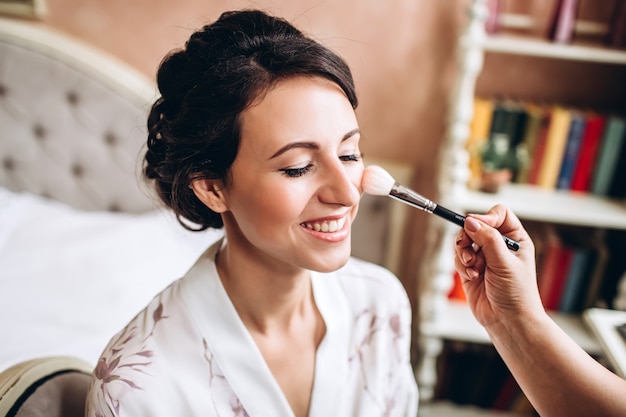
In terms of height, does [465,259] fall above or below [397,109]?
below

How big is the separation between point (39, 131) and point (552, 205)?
5.61ft

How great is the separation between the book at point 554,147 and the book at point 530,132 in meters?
0.03

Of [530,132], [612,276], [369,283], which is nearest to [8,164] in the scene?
[369,283]

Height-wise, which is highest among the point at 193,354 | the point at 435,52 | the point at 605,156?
the point at 435,52

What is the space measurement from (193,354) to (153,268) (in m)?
0.63

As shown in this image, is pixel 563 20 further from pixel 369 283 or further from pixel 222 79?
pixel 222 79

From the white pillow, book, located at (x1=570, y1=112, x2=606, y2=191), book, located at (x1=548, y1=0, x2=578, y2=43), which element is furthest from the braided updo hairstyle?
book, located at (x1=570, y1=112, x2=606, y2=191)

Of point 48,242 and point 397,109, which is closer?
point 48,242

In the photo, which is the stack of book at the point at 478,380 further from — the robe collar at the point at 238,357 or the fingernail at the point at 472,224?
the fingernail at the point at 472,224

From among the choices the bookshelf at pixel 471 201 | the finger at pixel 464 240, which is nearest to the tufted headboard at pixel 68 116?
the bookshelf at pixel 471 201

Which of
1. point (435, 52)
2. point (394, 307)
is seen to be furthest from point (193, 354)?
point (435, 52)

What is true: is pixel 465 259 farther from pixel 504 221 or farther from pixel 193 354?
pixel 193 354

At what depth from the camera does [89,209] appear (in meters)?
1.81

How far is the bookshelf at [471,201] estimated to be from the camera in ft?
4.74
